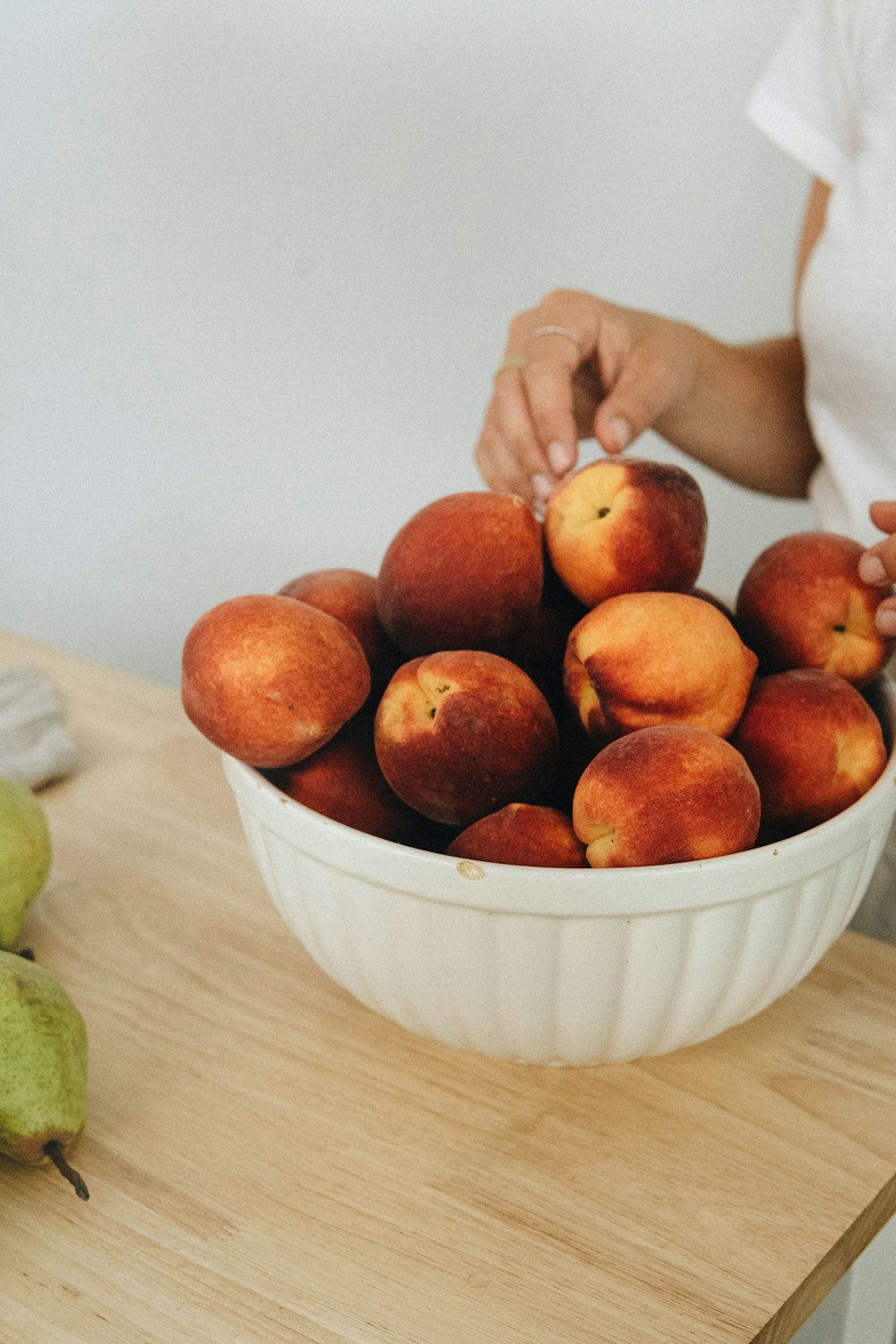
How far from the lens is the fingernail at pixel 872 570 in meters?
0.55

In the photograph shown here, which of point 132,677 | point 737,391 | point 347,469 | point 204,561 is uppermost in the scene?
point 737,391

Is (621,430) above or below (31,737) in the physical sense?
above

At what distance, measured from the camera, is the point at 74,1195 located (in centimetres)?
47

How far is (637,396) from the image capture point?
0.83 meters

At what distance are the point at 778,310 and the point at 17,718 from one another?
3.76 ft

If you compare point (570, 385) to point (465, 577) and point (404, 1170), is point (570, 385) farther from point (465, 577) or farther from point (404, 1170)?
point (404, 1170)

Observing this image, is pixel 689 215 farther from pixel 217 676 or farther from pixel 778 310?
pixel 217 676

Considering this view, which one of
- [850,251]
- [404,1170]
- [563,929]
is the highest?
[850,251]

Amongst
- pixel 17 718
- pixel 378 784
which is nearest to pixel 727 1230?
pixel 378 784

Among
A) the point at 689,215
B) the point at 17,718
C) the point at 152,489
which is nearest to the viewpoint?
the point at 17,718

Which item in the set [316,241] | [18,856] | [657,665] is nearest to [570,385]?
[657,665]

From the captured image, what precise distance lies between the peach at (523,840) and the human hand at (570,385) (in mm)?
307

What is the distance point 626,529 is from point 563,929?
178 millimetres

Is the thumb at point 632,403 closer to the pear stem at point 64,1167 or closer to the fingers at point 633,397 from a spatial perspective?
the fingers at point 633,397
